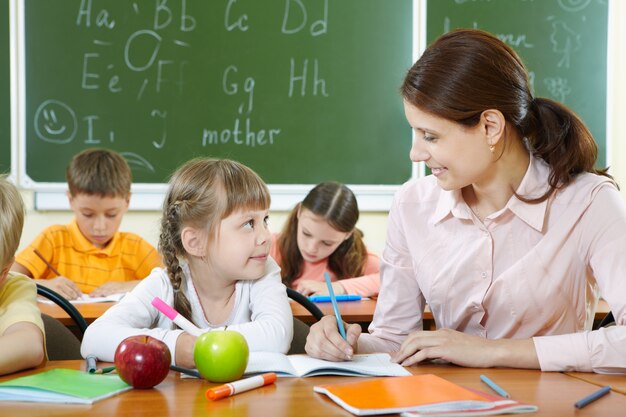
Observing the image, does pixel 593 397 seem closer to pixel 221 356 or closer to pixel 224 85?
pixel 221 356

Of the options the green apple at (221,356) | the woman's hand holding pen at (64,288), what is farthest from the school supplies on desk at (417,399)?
the woman's hand holding pen at (64,288)

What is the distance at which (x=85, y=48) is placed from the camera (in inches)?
159

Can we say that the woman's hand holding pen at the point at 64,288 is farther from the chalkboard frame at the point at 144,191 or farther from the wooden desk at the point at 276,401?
the wooden desk at the point at 276,401

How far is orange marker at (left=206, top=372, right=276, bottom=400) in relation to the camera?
1.21m

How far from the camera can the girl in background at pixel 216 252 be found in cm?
186

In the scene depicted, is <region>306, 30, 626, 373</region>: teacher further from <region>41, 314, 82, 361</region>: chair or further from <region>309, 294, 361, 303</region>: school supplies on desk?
<region>309, 294, 361, 303</region>: school supplies on desk

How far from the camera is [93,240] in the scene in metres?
3.47

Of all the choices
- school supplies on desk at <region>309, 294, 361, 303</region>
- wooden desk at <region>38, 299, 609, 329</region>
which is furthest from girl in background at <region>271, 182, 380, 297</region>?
wooden desk at <region>38, 299, 609, 329</region>

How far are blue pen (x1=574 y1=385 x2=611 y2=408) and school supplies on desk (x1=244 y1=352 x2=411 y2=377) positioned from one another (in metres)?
0.32

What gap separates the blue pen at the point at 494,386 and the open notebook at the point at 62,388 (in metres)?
0.58

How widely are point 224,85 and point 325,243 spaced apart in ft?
3.87

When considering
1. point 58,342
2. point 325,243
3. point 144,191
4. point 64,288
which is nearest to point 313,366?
point 58,342

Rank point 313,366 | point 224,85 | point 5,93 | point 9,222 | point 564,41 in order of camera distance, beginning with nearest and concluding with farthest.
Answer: point 313,366
point 9,222
point 5,93
point 224,85
point 564,41

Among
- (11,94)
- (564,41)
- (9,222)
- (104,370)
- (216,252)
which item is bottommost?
(104,370)
